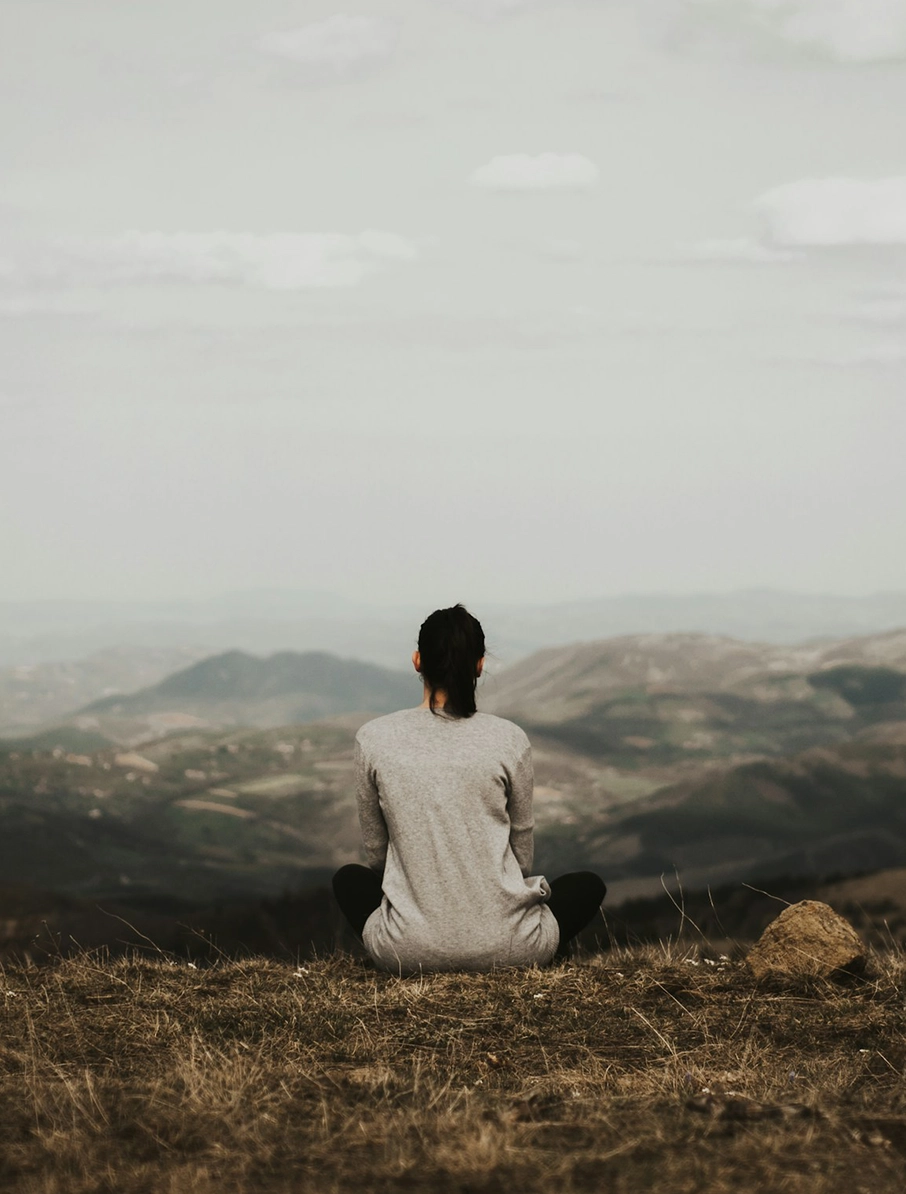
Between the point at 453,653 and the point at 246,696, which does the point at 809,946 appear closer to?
the point at 453,653

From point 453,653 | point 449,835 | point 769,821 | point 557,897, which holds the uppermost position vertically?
point 453,653

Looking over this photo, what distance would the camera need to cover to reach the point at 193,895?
144ft

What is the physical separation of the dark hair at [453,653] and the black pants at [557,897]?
3.68 ft

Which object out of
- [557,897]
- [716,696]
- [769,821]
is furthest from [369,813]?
[716,696]

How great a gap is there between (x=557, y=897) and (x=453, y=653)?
1.56 m

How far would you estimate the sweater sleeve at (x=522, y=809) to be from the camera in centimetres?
616

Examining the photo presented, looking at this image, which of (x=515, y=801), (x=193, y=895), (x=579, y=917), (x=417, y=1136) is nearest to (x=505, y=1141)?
(x=417, y=1136)

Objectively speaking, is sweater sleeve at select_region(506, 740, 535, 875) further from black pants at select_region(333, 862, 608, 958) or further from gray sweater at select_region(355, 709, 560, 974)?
black pants at select_region(333, 862, 608, 958)

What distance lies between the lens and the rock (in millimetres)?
6855

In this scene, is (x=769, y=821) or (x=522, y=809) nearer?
(x=522, y=809)

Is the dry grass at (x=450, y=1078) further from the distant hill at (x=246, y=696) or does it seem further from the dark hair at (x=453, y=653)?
the distant hill at (x=246, y=696)

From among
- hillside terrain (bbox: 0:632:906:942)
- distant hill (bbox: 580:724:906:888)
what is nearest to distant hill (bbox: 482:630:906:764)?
hillside terrain (bbox: 0:632:906:942)

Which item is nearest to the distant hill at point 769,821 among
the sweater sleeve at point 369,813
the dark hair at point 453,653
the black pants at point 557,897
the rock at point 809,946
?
the rock at point 809,946

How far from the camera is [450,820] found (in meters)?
6.06
